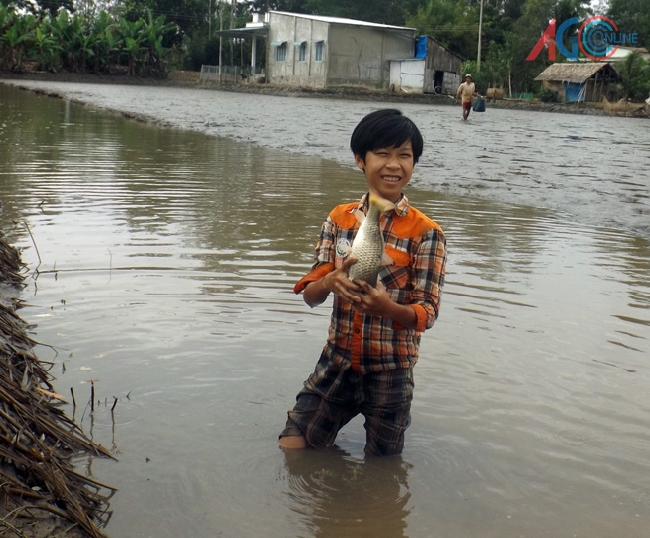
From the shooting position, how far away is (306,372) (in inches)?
148

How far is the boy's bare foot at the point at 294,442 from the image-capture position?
3008 millimetres

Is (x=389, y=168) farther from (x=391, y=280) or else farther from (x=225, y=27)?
(x=225, y=27)

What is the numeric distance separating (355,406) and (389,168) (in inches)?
33.4

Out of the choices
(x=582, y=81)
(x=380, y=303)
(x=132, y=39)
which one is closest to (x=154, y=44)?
(x=132, y=39)

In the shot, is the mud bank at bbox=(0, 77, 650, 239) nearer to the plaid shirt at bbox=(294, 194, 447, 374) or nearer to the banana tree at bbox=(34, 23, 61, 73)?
the plaid shirt at bbox=(294, 194, 447, 374)

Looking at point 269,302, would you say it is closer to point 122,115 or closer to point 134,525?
point 134,525

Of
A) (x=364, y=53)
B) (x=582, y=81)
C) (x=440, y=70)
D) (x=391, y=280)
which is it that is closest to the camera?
(x=391, y=280)

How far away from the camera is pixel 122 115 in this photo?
19.5m

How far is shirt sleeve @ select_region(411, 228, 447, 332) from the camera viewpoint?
2.66m

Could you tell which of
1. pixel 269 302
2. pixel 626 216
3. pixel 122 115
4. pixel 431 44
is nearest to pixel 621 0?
pixel 431 44

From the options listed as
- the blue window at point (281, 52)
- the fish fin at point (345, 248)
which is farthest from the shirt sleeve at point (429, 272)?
the blue window at point (281, 52)

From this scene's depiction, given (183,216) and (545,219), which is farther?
(545,219)

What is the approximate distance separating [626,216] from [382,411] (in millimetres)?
5936

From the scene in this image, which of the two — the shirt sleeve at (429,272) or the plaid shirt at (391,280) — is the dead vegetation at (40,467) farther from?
the shirt sleeve at (429,272)
